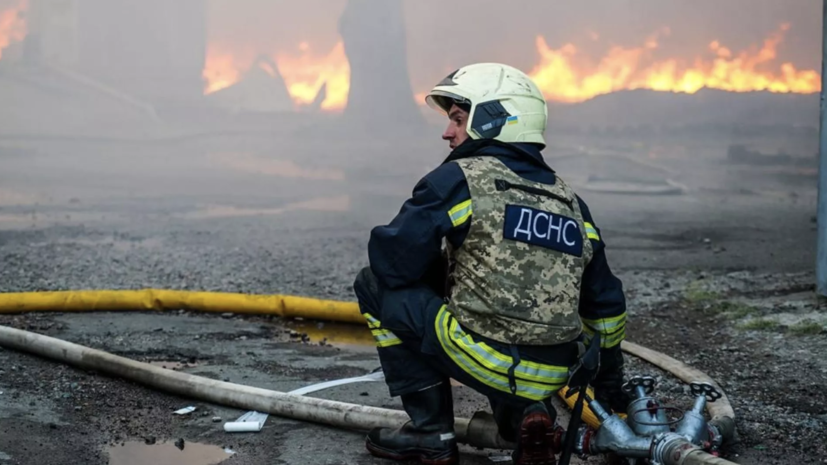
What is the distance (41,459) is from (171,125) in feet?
14.3

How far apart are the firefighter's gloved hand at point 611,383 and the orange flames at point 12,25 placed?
545 centimetres

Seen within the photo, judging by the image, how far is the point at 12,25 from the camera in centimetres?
715

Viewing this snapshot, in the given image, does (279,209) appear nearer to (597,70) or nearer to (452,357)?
(597,70)

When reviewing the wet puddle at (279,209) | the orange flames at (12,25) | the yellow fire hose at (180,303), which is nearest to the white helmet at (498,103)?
the yellow fire hose at (180,303)

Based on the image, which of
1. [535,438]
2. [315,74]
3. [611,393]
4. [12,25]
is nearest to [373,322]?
[535,438]

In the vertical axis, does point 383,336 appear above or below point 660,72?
below

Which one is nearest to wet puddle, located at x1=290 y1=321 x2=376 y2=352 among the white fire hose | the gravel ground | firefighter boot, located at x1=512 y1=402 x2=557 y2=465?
the gravel ground

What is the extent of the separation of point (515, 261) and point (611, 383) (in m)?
0.70

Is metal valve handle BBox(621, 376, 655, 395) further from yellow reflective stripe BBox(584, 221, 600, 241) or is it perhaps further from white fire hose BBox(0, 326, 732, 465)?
yellow reflective stripe BBox(584, 221, 600, 241)

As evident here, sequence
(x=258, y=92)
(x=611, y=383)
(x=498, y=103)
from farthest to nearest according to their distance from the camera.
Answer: (x=258, y=92)
(x=611, y=383)
(x=498, y=103)

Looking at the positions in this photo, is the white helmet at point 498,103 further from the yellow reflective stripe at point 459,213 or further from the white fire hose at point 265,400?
the white fire hose at point 265,400

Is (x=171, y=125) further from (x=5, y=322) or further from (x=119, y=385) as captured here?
(x=119, y=385)

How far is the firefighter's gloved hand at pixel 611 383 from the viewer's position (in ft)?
11.1

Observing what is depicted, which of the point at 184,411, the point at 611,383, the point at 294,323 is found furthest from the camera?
the point at 294,323
